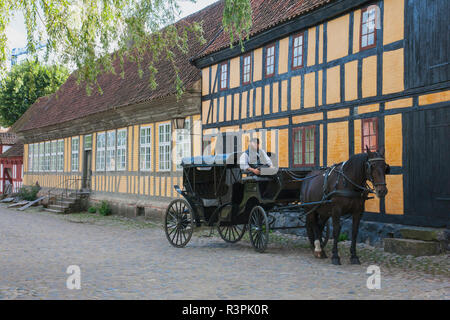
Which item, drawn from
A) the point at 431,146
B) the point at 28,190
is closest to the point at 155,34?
the point at 431,146

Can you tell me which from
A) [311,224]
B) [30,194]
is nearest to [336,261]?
[311,224]

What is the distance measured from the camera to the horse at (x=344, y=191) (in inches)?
289

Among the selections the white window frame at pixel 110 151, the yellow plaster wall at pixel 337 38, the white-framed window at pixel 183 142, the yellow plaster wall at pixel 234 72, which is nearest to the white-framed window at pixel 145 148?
the white-framed window at pixel 183 142

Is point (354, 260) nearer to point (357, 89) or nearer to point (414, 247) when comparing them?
point (414, 247)

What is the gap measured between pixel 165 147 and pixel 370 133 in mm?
8778

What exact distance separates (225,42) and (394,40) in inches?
243

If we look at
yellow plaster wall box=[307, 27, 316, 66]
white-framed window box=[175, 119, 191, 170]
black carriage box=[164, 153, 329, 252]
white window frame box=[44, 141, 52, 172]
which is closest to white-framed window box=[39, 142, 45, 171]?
white window frame box=[44, 141, 52, 172]

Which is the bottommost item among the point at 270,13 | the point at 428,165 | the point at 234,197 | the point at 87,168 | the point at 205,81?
the point at 234,197

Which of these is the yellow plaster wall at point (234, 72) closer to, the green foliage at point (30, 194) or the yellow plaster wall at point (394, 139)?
the yellow plaster wall at point (394, 139)

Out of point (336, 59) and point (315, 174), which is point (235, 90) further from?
point (315, 174)

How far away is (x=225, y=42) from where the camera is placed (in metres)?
14.6

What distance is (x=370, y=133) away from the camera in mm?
9984

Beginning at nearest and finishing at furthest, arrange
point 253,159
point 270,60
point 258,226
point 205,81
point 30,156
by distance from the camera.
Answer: point 258,226
point 253,159
point 270,60
point 205,81
point 30,156

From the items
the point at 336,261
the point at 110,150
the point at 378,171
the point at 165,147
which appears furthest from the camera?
the point at 110,150
